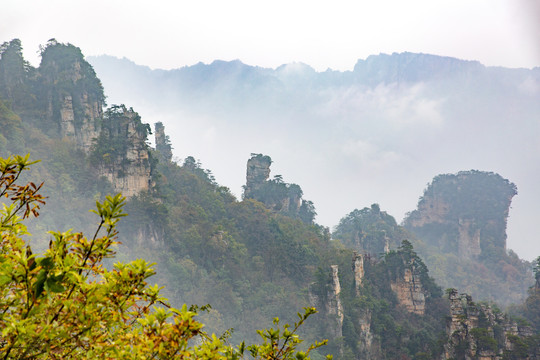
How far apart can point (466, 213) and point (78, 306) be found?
229ft

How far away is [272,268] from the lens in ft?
117

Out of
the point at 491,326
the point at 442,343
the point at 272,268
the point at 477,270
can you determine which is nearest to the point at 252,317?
the point at 272,268

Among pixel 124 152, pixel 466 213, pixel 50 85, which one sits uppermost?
pixel 50 85

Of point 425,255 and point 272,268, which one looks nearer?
point 272,268

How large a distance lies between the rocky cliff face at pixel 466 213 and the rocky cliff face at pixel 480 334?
38560 mm

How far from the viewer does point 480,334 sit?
67.4ft

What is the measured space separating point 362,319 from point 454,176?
153ft

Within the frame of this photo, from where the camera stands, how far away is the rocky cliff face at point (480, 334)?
20.3 m

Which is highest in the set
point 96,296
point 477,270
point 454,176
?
point 454,176

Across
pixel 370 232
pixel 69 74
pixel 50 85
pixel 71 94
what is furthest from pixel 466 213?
pixel 50 85

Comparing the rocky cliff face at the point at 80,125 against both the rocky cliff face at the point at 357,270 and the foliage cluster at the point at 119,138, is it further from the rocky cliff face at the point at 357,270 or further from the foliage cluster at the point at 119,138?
the rocky cliff face at the point at 357,270

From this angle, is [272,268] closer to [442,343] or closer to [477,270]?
[442,343]

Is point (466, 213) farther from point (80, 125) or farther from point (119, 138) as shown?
point (80, 125)

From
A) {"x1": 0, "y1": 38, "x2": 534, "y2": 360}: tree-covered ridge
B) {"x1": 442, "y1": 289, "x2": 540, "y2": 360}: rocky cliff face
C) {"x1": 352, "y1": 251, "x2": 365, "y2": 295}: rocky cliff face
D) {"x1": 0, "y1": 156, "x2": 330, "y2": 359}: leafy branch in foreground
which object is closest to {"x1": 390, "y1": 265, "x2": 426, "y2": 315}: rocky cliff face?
{"x1": 0, "y1": 38, "x2": 534, "y2": 360}: tree-covered ridge
